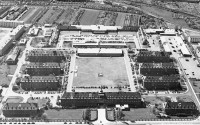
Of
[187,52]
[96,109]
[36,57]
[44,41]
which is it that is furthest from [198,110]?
[44,41]

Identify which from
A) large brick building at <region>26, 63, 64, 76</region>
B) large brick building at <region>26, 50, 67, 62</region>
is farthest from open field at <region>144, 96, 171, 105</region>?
large brick building at <region>26, 50, 67, 62</region>

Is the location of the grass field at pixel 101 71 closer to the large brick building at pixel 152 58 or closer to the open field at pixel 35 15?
the large brick building at pixel 152 58

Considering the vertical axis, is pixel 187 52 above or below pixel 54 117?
above

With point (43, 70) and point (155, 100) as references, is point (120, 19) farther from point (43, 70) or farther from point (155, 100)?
A: point (155, 100)

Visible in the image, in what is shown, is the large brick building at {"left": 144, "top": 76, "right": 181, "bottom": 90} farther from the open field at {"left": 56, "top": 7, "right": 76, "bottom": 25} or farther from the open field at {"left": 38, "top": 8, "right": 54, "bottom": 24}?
the open field at {"left": 38, "top": 8, "right": 54, "bottom": 24}

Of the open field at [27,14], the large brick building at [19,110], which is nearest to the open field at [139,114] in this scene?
the large brick building at [19,110]

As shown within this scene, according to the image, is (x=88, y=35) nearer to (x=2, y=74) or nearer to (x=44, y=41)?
(x=44, y=41)
